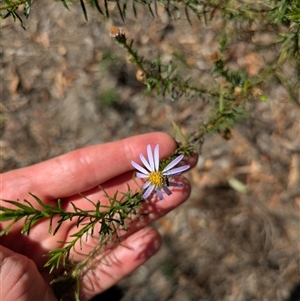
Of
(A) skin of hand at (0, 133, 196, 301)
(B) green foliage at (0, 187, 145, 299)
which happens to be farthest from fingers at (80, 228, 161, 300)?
(B) green foliage at (0, 187, 145, 299)

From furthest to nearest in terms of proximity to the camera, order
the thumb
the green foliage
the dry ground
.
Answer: the dry ground, the thumb, the green foliage

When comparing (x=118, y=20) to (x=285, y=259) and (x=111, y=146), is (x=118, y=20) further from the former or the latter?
(x=285, y=259)

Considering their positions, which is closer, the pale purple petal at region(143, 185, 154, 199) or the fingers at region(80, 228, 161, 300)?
the pale purple petal at region(143, 185, 154, 199)

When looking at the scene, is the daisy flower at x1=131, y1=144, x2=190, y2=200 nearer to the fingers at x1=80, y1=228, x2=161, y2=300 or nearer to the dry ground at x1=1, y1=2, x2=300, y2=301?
the fingers at x1=80, y1=228, x2=161, y2=300

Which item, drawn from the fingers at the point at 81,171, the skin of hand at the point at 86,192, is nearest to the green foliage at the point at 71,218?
the skin of hand at the point at 86,192

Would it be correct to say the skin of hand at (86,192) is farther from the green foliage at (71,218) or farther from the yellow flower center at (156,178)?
the yellow flower center at (156,178)

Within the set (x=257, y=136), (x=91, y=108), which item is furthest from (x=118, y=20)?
(x=257, y=136)

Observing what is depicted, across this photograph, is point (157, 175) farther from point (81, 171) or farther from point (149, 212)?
point (81, 171)

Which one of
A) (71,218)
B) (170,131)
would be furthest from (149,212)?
(170,131)
